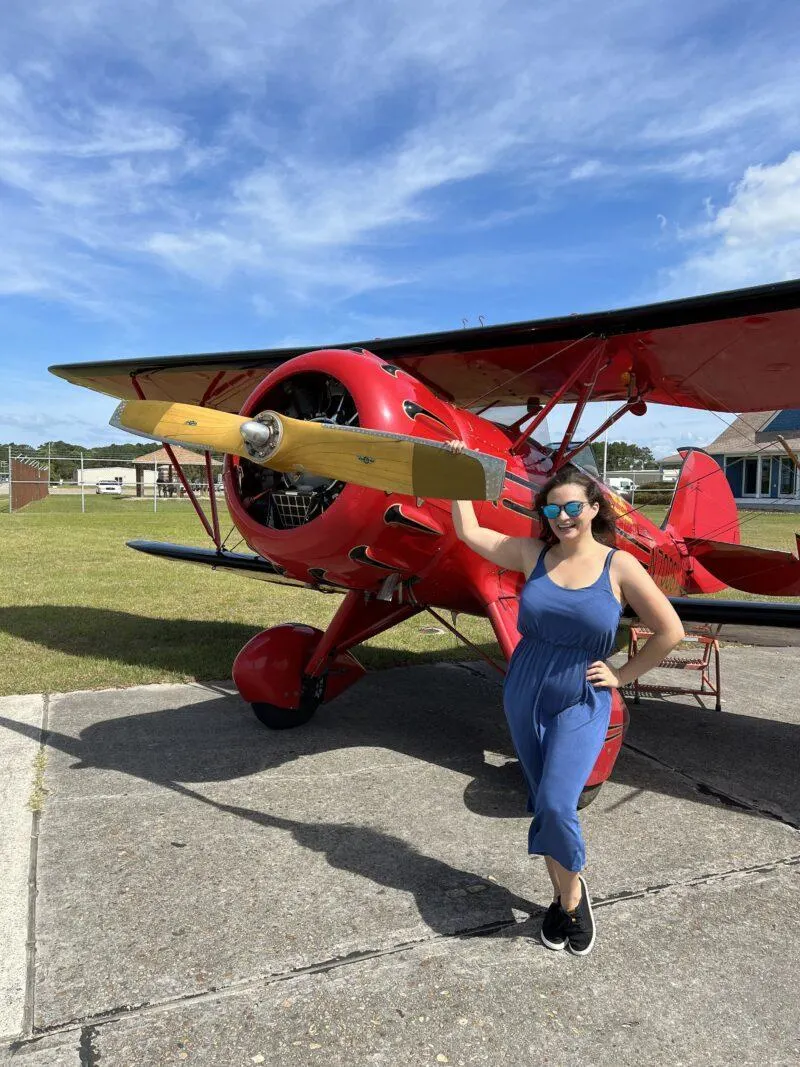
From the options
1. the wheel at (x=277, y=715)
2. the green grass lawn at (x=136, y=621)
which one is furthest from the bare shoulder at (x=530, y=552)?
the green grass lawn at (x=136, y=621)

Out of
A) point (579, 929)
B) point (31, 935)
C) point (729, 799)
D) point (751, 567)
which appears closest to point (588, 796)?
point (729, 799)

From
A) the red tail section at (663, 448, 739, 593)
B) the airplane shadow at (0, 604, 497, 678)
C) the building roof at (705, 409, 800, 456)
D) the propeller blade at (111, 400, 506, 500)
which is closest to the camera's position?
the propeller blade at (111, 400, 506, 500)

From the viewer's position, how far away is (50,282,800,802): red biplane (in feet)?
12.0

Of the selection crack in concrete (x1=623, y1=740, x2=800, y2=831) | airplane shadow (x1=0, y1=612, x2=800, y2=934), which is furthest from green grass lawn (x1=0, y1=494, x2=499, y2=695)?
crack in concrete (x1=623, y1=740, x2=800, y2=831)

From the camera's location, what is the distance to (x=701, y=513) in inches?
302

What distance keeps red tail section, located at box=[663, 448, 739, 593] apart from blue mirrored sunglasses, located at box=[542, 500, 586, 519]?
15.8 feet

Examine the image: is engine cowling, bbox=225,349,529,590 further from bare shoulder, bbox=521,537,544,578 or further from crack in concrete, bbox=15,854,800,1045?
crack in concrete, bbox=15,854,800,1045

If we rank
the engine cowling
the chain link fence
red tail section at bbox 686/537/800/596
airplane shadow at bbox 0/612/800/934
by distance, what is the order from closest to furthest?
airplane shadow at bbox 0/612/800/934 → the engine cowling → red tail section at bbox 686/537/800/596 → the chain link fence

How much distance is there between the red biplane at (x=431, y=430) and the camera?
365 cm

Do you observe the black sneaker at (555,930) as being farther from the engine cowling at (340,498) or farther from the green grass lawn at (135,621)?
the green grass lawn at (135,621)

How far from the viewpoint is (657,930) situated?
2.85 m

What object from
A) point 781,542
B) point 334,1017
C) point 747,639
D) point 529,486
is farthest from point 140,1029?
point 781,542

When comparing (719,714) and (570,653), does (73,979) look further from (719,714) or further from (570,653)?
(719,714)

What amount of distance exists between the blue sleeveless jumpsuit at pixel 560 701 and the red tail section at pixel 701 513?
487 centimetres
